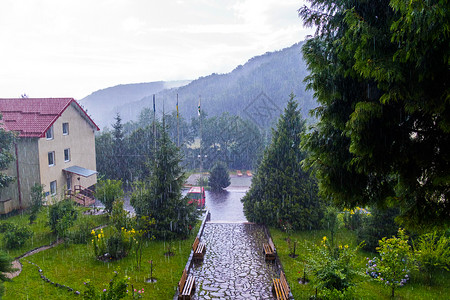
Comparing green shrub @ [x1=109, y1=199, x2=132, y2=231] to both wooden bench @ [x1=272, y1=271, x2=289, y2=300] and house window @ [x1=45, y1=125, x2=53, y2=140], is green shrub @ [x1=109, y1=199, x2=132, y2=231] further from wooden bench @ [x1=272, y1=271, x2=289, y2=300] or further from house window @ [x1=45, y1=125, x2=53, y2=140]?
house window @ [x1=45, y1=125, x2=53, y2=140]

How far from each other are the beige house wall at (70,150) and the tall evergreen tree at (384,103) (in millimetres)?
19154

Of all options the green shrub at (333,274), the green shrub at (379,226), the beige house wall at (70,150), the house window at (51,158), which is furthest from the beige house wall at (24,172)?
the green shrub at (379,226)

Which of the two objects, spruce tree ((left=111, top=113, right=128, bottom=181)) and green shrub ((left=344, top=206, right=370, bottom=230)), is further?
spruce tree ((left=111, top=113, right=128, bottom=181))

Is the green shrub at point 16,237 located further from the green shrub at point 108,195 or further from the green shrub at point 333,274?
the green shrub at point 333,274

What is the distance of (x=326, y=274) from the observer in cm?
866

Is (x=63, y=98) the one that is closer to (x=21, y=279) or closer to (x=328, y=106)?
(x=21, y=279)

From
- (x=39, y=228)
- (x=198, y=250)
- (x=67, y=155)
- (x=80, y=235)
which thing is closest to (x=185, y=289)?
(x=198, y=250)

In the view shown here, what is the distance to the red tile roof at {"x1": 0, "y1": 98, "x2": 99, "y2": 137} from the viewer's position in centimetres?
2187

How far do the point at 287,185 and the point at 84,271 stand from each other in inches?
427

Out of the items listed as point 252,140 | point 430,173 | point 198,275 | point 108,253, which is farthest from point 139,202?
point 252,140

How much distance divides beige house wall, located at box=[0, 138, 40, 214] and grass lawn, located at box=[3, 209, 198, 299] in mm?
8181

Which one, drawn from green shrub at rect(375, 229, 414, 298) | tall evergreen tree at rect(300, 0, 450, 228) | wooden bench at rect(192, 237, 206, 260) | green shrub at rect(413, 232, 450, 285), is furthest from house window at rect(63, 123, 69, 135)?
green shrub at rect(413, 232, 450, 285)

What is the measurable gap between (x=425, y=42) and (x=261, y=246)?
480 inches

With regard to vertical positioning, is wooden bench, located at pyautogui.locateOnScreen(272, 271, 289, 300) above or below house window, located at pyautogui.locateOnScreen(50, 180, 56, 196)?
below
